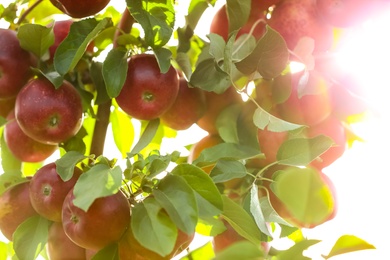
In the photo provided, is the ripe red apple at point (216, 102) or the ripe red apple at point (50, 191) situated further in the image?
the ripe red apple at point (216, 102)

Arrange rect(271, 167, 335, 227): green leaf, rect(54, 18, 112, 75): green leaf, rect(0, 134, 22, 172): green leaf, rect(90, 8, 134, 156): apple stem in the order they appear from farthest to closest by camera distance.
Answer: rect(0, 134, 22, 172): green leaf
rect(90, 8, 134, 156): apple stem
rect(54, 18, 112, 75): green leaf
rect(271, 167, 335, 227): green leaf

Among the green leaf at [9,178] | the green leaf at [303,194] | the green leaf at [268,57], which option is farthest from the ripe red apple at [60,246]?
the green leaf at [303,194]

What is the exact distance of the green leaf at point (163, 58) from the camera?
2.88ft

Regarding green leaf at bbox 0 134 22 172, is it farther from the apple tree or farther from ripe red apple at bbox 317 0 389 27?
ripe red apple at bbox 317 0 389 27

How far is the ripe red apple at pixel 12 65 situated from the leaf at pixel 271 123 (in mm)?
328

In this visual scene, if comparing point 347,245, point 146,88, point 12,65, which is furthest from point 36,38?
point 347,245

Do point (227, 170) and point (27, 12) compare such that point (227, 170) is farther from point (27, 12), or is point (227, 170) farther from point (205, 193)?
point (27, 12)

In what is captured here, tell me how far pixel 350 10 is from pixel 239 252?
0.49m

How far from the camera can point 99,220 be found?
0.78 meters

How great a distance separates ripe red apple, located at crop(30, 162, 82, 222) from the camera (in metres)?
0.85

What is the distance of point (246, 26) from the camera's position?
990mm

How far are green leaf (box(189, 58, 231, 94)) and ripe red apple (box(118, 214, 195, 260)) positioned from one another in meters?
0.22

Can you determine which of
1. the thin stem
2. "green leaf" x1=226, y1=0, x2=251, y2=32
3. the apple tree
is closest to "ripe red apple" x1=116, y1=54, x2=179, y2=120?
the apple tree

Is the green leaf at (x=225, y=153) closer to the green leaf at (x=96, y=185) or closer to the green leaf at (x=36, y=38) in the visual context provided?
the green leaf at (x=96, y=185)
